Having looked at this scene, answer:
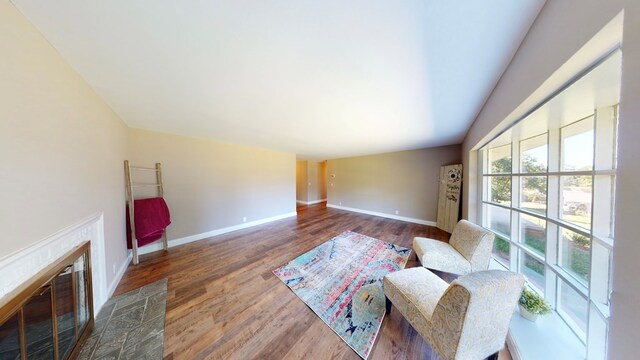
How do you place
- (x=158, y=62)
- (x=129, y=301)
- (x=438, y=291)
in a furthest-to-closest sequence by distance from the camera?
1. (x=129, y=301)
2. (x=438, y=291)
3. (x=158, y=62)

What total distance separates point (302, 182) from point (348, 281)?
217 inches

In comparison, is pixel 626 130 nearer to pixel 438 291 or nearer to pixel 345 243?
pixel 438 291

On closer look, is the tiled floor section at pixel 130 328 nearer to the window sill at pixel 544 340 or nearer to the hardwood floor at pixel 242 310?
the hardwood floor at pixel 242 310

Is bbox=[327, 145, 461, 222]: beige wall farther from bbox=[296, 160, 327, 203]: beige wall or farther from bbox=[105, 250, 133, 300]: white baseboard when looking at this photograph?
bbox=[105, 250, 133, 300]: white baseboard

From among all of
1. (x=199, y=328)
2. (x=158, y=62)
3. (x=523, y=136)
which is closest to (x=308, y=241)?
(x=199, y=328)

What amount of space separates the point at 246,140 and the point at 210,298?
2918 millimetres

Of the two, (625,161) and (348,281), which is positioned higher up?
(625,161)

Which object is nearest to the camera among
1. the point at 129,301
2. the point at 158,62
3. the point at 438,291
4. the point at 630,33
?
the point at 630,33

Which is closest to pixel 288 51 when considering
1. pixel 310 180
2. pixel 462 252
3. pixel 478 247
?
pixel 478 247

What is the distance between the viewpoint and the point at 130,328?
156 centimetres

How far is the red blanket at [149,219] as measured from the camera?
273 cm

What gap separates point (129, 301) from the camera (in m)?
1.89

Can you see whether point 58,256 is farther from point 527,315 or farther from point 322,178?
point 322,178

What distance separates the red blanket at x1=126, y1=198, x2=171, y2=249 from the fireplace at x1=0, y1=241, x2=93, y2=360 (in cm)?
137
